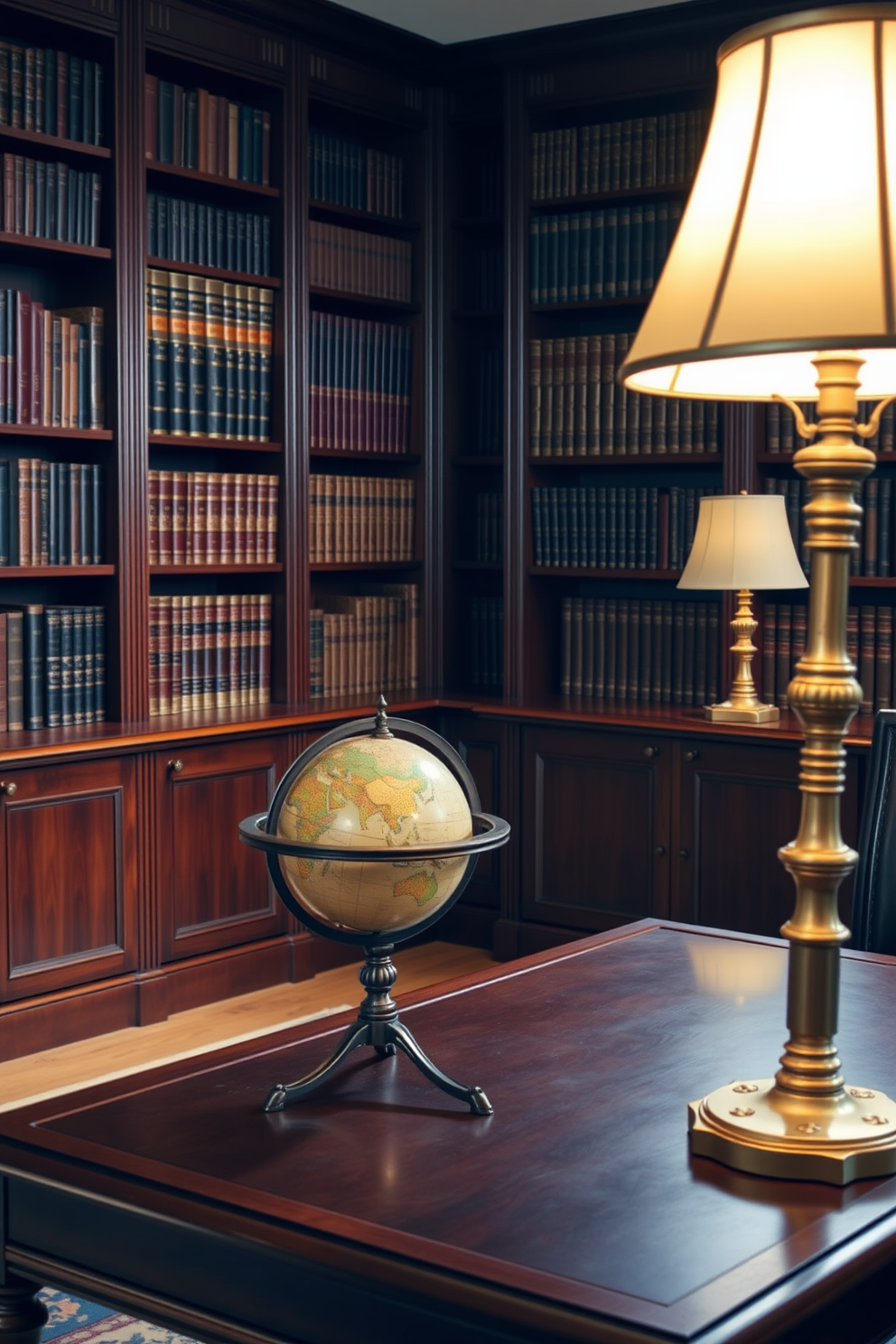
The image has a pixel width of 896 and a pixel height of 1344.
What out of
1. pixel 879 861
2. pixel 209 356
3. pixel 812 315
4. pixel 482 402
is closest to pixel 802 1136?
pixel 812 315

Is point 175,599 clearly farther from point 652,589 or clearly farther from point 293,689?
point 652,589

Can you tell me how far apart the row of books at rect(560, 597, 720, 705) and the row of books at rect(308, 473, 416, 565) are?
0.63m

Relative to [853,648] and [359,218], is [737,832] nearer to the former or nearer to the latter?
[853,648]

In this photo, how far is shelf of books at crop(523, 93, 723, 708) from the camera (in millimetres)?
5035

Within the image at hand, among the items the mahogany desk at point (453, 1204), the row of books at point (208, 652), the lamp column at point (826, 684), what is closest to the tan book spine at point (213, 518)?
the row of books at point (208, 652)

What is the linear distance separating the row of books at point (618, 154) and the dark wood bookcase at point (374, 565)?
0.07m

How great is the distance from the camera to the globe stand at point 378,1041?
1669 mm

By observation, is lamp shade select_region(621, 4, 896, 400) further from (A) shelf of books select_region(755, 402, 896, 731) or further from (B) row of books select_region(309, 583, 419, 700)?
(B) row of books select_region(309, 583, 419, 700)

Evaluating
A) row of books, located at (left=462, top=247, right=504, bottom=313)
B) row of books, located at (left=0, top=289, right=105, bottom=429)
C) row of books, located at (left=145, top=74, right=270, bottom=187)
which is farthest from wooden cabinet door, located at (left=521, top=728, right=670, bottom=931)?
row of books, located at (left=145, top=74, right=270, bottom=187)

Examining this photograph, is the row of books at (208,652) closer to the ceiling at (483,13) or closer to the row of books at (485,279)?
the row of books at (485,279)

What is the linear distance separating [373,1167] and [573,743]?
3486 millimetres

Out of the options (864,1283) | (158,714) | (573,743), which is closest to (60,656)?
(158,714)

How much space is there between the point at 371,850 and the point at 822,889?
0.45 meters

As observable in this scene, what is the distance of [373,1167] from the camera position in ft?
4.95
